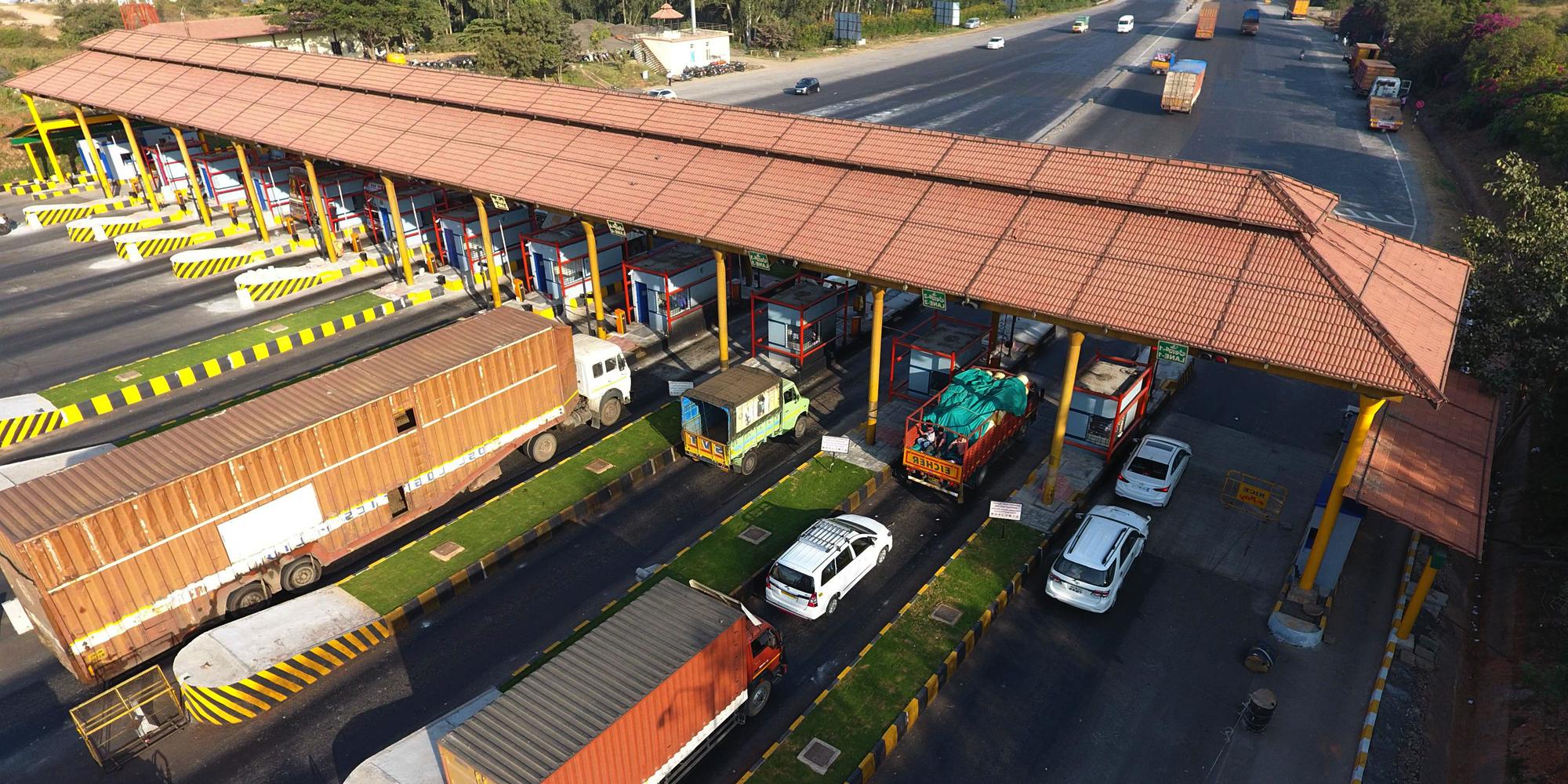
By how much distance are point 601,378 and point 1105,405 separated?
16.6 m

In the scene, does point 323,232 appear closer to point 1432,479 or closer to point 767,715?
point 767,715

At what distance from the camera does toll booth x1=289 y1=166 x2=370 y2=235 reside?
44.6 m

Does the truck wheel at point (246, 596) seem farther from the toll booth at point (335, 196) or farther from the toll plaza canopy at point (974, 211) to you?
the toll booth at point (335, 196)

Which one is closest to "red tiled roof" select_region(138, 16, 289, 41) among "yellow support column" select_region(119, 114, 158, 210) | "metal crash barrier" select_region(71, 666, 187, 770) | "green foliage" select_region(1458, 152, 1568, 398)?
"yellow support column" select_region(119, 114, 158, 210)

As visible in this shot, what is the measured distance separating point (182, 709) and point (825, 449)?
683 inches

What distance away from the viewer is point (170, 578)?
59.6 ft

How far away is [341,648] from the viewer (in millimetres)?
18531

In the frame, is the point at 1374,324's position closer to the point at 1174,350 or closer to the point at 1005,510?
the point at 1174,350

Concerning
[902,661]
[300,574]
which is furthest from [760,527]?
[300,574]

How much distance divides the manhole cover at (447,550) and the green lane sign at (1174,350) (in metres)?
19.0

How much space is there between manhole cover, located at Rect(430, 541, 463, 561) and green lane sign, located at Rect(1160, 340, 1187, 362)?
750 inches

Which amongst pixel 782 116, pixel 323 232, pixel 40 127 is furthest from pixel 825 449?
pixel 40 127

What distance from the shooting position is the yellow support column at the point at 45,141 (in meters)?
51.0

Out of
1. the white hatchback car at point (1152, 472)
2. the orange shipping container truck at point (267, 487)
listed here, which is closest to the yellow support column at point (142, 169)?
Answer: the orange shipping container truck at point (267, 487)
